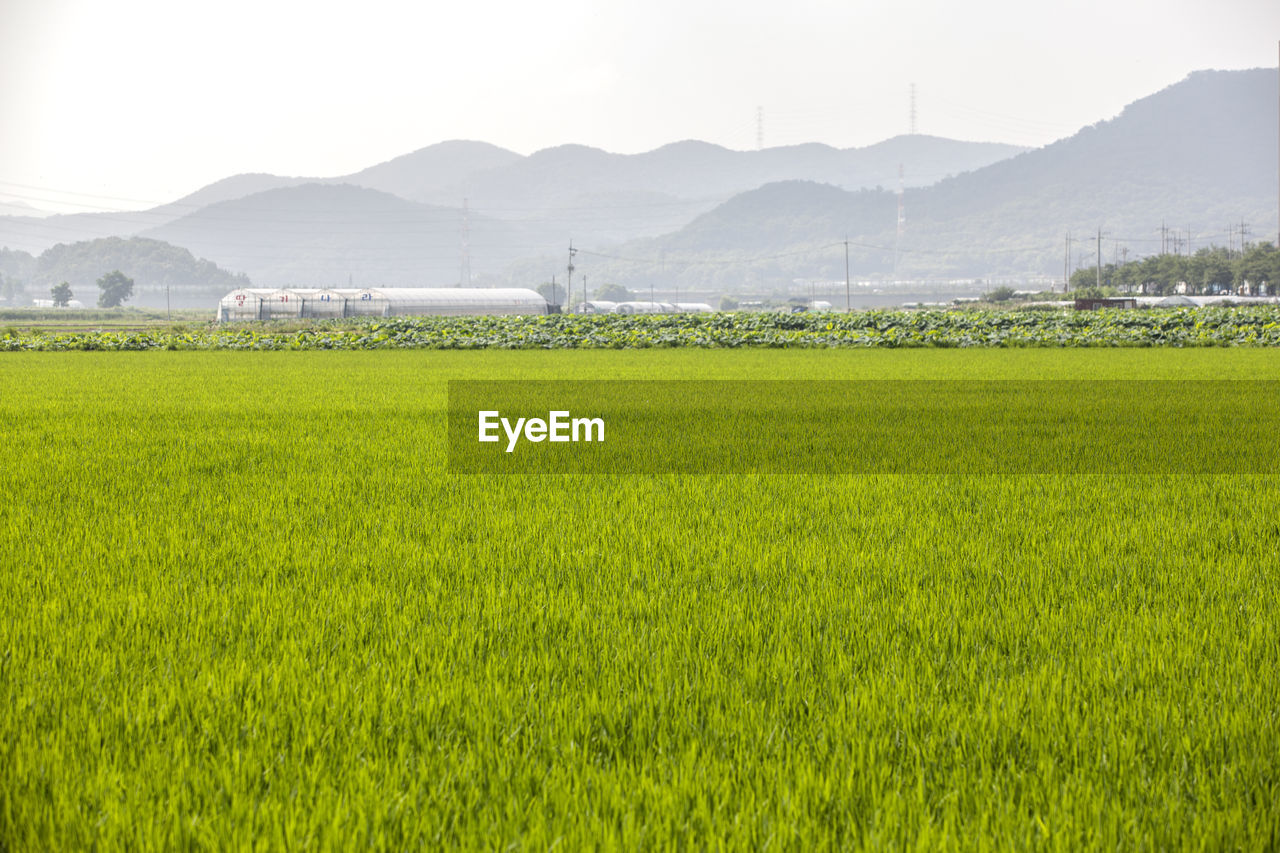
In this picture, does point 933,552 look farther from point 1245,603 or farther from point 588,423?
point 588,423

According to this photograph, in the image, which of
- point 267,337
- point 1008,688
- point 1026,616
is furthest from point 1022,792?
point 267,337

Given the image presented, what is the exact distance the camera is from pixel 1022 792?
9.09ft

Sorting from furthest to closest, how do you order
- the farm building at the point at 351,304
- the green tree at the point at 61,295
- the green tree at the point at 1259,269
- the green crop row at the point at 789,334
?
the green tree at the point at 61,295
the green tree at the point at 1259,269
the farm building at the point at 351,304
the green crop row at the point at 789,334

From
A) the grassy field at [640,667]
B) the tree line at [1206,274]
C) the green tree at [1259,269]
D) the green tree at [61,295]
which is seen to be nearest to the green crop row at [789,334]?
the grassy field at [640,667]

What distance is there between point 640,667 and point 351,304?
77.6m

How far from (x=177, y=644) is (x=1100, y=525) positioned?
5465 millimetres

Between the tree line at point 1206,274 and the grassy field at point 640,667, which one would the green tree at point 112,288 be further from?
the grassy field at point 640,667

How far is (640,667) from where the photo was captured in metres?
3.67

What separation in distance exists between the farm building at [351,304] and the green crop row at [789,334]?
30.9m

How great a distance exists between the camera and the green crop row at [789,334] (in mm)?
38656

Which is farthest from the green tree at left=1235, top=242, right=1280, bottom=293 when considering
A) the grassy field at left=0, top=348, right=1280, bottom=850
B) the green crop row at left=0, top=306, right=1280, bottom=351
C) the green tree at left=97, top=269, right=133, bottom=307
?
the green tree at left=97, top=269, right=133, bottom=307

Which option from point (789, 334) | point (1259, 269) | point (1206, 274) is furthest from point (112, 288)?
point (1259, 269)

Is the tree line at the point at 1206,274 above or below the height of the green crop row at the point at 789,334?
above

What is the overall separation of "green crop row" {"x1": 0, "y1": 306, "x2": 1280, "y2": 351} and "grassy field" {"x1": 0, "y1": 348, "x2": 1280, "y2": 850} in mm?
32839
